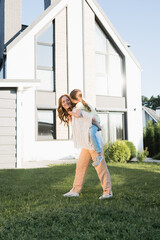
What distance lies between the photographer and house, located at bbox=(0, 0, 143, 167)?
1323cm

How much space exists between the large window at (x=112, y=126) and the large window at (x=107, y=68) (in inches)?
48.8

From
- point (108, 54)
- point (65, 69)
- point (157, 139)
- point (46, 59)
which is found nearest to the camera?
point (46, 59)

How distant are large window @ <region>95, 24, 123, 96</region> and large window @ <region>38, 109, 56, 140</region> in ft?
10.1

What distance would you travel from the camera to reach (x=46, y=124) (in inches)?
539

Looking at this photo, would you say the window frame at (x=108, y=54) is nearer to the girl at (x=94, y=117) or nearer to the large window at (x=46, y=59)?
the large window at (x=46, y=59)

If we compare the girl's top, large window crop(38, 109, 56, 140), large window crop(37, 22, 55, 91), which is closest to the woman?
the girl's top

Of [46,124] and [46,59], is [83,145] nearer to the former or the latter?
[46,124]

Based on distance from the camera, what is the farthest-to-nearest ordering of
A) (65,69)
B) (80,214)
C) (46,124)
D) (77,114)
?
(65,69) → (46,124) → (77,114) → (80,214)

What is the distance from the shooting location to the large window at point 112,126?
601 inches

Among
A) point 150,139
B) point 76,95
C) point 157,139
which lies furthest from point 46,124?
point 76,95

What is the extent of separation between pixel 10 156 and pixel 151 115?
21119 millimetres

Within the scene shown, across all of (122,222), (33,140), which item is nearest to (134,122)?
(33,140)

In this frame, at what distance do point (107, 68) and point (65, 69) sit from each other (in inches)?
106

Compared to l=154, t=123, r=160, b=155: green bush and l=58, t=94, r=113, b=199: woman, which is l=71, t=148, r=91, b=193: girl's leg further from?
l=154, t=123, r=160, b=155: green bush
